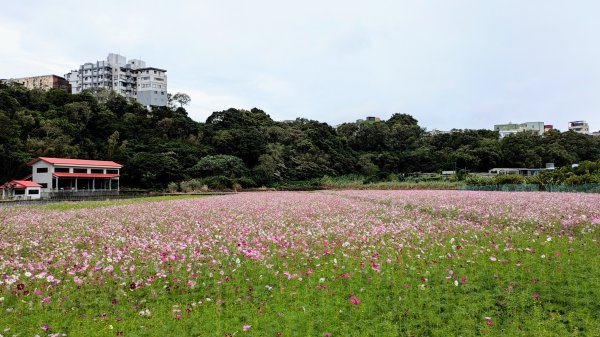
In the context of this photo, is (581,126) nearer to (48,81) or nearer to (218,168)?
(218,168)

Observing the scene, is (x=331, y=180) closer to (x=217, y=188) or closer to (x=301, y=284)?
(x=217, y=188)

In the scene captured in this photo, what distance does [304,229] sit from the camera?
10.6 metres

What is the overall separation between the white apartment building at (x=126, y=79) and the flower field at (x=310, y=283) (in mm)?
91960

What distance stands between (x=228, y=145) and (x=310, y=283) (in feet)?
173

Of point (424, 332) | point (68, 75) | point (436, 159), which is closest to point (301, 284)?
point (424, 332)

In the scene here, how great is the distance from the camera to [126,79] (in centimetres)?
9950

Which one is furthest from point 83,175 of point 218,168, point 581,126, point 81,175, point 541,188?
point 581,126

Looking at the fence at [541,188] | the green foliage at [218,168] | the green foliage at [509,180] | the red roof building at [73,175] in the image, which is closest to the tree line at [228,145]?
the green foliage at [218,168]

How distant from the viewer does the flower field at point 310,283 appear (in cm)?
502

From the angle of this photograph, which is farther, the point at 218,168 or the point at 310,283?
the point at 218,168

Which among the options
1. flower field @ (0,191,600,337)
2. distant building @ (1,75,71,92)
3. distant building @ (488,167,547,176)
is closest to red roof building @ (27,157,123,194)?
flower field @ (0,191,600,337)

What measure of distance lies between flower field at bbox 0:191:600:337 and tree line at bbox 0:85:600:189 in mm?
38387

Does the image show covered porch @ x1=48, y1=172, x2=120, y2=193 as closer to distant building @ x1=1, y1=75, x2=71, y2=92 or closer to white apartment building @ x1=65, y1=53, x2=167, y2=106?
white apartment building @ x1=65, y1=53, x2=167, y2=106

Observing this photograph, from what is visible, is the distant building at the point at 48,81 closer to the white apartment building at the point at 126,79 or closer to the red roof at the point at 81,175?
the white apartment building at the point at 126,79
